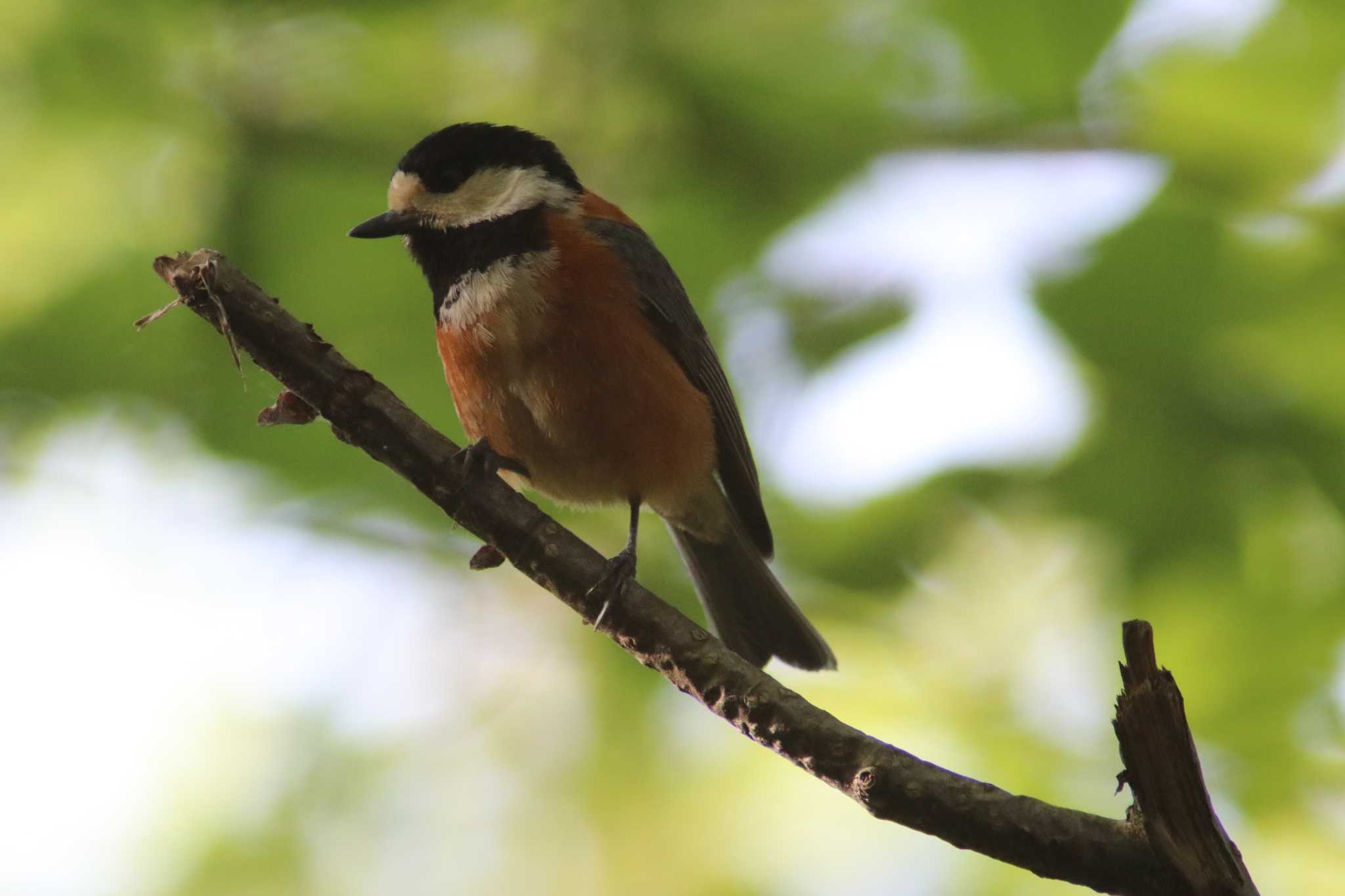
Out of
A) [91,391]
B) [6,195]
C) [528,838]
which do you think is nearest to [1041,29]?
[91,391]

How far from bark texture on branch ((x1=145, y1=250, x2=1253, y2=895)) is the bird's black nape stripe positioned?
58.6 inches

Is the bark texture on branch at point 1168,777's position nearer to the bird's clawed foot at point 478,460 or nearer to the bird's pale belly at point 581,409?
the bird's clawed foot at point 478,460

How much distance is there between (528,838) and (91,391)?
346 cm

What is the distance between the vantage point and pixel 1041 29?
15.8ft

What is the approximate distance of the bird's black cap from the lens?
16.0 ft

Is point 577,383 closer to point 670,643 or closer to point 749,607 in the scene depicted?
point 670,643

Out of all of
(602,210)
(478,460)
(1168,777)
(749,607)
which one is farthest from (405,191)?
(1168,777)

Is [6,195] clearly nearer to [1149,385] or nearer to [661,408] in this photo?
[661,408]

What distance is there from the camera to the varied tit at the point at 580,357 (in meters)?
4.33

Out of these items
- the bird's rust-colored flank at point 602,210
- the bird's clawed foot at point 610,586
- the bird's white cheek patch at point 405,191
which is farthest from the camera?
the bird's rust-colored flank at point 602,210

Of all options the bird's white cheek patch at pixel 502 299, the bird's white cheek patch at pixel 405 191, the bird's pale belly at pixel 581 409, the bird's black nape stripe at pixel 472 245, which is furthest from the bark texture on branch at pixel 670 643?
the bird's white cheek patch at pixel 405 191

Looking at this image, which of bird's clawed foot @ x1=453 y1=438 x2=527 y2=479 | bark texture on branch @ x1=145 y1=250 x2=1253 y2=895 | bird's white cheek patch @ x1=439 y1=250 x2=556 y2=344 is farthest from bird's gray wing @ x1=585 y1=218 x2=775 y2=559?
bark texture on branch @ x1=145 y1=250 x2=1253 y2=895

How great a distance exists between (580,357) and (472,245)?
72cm

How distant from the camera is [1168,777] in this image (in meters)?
2.42
